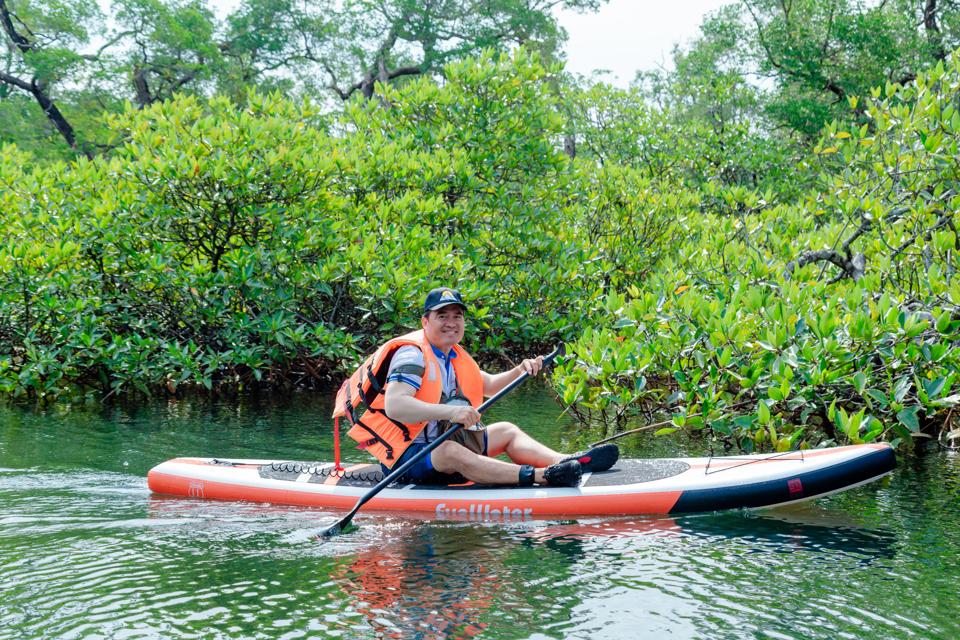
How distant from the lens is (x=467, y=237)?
1122 cm

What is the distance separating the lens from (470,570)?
437 centimetres

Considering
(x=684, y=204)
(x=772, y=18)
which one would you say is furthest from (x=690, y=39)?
(x=684, y=204)

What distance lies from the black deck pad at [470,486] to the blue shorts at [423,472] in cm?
10

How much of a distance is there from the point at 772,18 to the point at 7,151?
1509cm

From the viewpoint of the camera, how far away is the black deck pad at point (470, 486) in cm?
544

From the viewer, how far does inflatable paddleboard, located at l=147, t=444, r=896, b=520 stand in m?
5.06

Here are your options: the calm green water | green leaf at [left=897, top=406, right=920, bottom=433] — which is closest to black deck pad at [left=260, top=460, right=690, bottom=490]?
the calm green water

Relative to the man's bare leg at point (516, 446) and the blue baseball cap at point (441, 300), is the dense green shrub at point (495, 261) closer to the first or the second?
the man's bare leg at point (516, 446)

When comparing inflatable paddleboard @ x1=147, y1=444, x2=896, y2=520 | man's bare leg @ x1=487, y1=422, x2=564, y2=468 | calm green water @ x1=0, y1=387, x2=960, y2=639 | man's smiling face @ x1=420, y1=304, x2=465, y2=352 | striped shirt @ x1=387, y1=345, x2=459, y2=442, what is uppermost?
man's smiling face @ x1=420, y1=304, x2=465, y2=352

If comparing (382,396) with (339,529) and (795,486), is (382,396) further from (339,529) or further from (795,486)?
(795,486)

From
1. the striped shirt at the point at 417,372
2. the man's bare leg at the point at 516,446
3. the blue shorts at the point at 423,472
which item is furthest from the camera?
the man's bare leg at the point at 516,446

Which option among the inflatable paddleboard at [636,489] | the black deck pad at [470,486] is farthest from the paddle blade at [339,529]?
the black deck pad at [470,486]

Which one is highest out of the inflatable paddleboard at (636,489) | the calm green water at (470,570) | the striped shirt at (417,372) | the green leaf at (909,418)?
the striped shirt at (417,372)

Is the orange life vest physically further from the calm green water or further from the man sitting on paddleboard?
the calm green water
